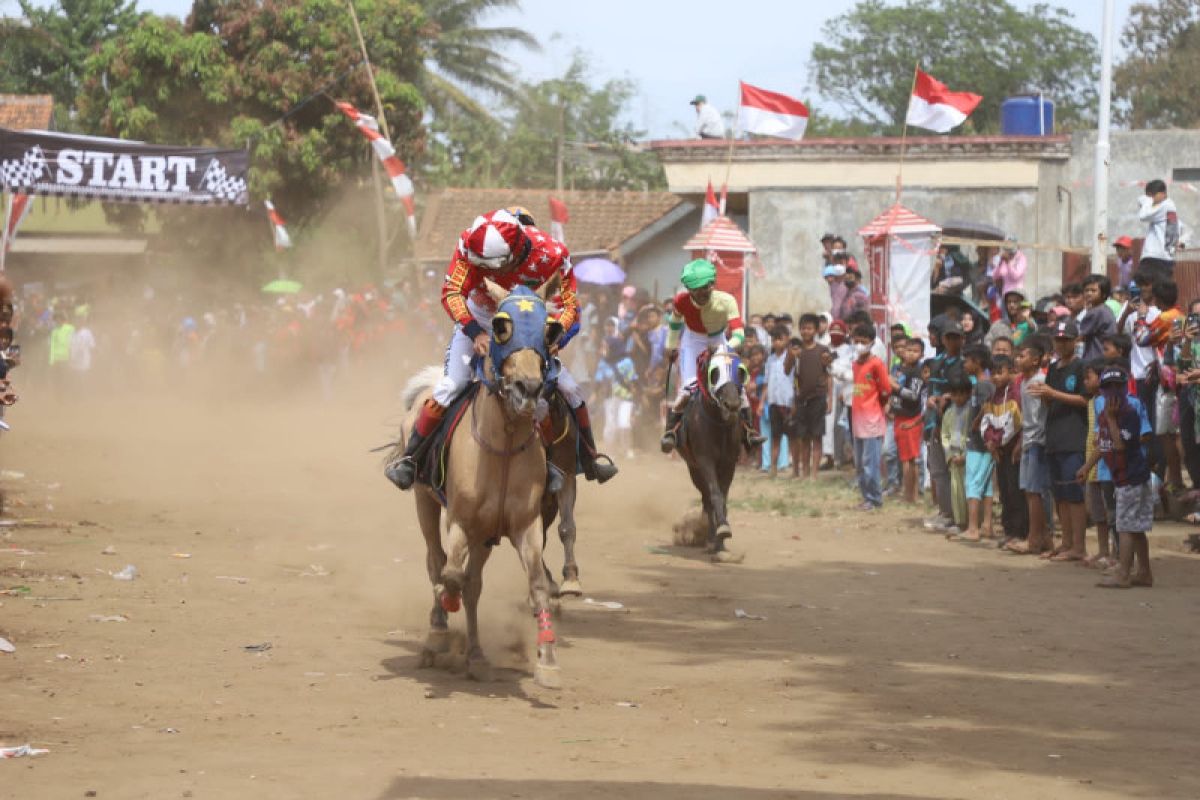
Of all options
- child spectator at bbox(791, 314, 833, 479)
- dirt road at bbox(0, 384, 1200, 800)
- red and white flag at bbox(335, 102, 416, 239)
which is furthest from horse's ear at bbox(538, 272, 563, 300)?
red and white flag at bbox(335, 102, 416, 239)

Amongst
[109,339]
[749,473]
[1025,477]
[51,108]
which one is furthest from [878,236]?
[51,108]

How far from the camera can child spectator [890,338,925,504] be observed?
18.2 meters

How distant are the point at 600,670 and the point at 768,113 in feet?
60.5

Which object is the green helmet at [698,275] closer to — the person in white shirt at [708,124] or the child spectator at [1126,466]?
the child spectator at [1126,466]

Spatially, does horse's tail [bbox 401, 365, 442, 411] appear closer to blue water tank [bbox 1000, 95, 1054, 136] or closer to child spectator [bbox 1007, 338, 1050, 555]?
child spectator [bbox 1007, 338, 1050, 555]

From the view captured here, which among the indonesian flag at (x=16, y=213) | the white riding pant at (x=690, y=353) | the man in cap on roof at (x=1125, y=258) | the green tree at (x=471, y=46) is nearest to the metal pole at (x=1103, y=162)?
the man in cap on roof at (x=1125, y=258)

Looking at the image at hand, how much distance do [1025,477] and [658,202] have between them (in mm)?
27914

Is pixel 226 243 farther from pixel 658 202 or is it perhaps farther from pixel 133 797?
pixel 133 797

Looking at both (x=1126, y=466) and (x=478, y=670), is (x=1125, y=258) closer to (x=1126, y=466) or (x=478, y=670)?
(x=1126, y=466)

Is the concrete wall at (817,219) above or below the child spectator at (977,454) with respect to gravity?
above

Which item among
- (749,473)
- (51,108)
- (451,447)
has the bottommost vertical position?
(749,473)

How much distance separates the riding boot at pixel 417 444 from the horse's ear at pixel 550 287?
99cm

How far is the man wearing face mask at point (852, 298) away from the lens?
72.2 feet

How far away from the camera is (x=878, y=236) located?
73.5 feet
